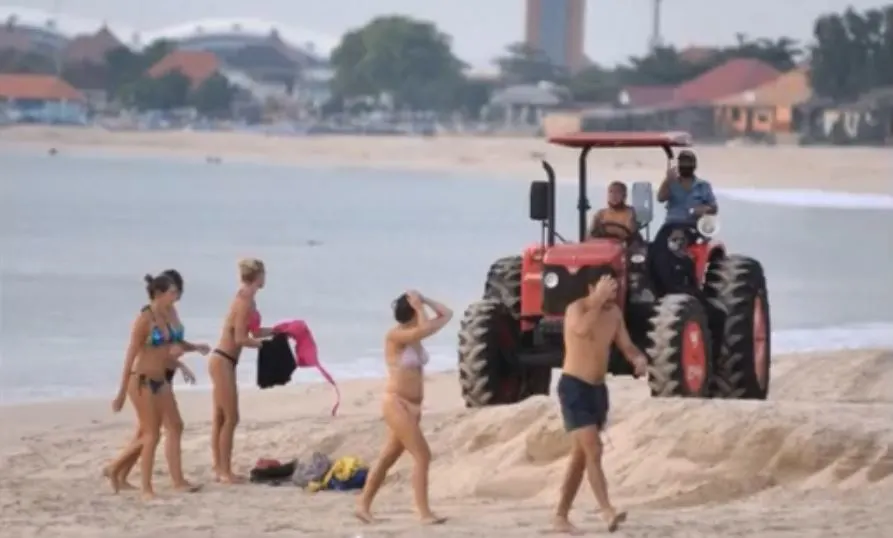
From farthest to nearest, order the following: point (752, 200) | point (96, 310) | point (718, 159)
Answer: point (718, 159), point (752, 200), point (96, 310)

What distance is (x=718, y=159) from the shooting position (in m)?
85.3

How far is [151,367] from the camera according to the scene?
11406 millimetres

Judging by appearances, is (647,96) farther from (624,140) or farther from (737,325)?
(624,140)

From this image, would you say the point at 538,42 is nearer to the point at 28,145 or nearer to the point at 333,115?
the point at 333,115

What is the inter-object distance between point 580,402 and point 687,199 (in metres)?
3.76

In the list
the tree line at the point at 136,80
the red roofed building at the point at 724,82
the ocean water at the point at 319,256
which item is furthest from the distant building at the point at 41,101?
the ocean water at the point at 319,256

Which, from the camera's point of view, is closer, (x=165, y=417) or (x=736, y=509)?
(x=736, y=509)

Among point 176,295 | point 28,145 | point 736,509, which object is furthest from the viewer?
point 28,145

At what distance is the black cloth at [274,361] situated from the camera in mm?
12219

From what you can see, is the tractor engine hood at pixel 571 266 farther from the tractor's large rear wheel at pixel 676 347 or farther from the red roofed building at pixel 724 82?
the red roofed building at pixel 724 82

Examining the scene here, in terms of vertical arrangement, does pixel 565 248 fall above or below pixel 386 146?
above

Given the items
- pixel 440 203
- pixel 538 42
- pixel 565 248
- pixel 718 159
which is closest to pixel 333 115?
pixel 538 42

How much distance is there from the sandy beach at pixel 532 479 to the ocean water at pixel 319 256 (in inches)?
234

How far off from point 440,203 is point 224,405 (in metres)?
58.9
